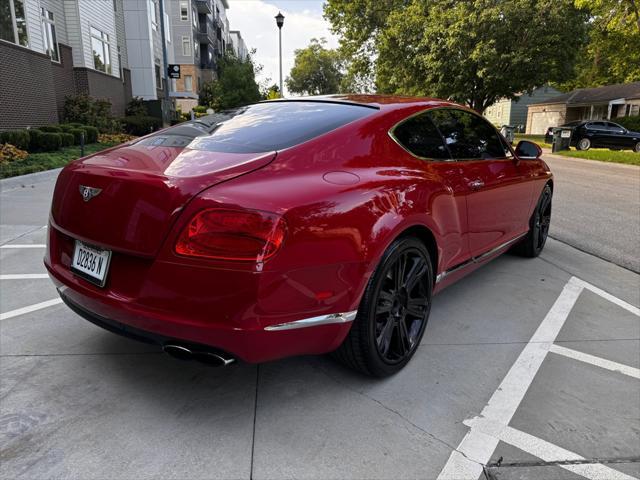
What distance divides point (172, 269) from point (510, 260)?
414 centimetres

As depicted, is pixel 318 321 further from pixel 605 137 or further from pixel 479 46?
pixel 479 46

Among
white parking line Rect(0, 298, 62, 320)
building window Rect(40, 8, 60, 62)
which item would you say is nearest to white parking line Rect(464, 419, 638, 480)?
white parking line Rect(0, 298, 62, 320)

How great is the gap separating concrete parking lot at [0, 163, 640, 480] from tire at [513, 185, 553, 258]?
4.81 ft

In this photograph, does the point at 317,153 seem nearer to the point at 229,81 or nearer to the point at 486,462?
the point at 486,462

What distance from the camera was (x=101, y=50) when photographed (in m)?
21.1

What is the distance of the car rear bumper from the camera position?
2.04m

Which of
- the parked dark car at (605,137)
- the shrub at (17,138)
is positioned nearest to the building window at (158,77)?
the shrub at (17,138)

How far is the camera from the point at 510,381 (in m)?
2.82

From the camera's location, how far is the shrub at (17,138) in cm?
1154

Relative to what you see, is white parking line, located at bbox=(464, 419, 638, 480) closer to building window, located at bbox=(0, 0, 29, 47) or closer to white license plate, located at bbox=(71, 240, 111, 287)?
white license plate, located at bbox=(71, 240, 111, 287)

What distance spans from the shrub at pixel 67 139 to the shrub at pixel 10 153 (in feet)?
7.69

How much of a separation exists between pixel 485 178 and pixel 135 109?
79.8 feet

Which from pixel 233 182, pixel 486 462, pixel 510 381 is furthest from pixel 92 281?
pixel 510 381

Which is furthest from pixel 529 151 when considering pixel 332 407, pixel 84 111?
pixel 84 111
